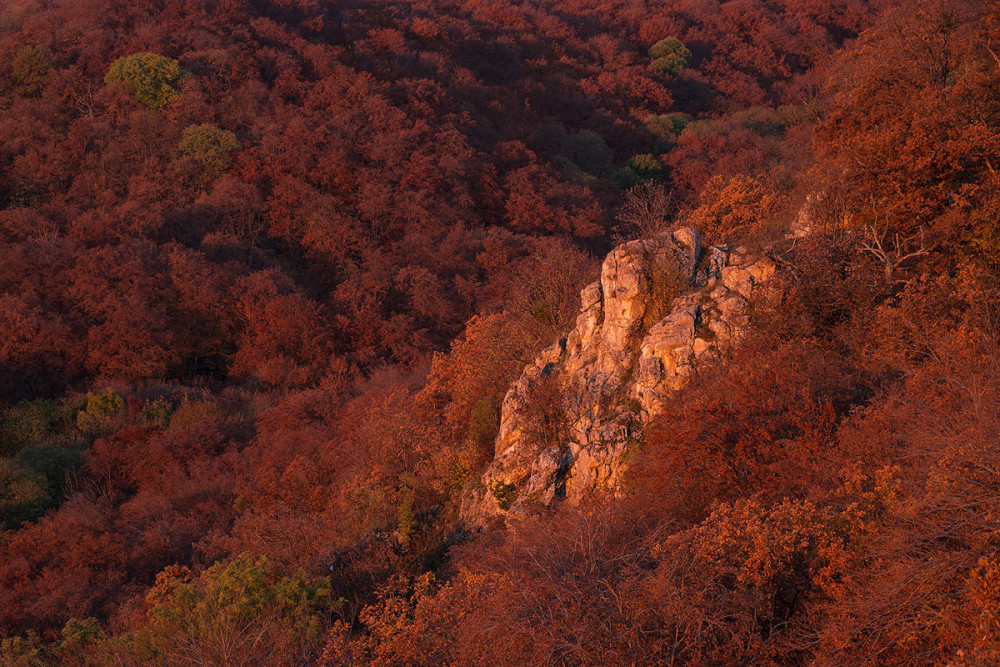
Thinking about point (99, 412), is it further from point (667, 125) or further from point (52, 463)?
point (667, 125)

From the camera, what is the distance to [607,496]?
11.7 m

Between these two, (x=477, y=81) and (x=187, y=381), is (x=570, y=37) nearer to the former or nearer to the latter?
(x=477, y=81)

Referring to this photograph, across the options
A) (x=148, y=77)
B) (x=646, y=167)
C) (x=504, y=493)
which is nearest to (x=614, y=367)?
(x=504, y=493)

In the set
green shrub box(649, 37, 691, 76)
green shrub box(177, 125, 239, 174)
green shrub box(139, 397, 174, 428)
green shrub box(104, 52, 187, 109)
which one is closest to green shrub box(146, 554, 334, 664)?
green shrub box(139, 397, 174, 428)

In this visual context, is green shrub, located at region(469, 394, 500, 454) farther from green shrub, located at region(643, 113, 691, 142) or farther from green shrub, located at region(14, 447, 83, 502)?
green shrub, located at region(643, 113, 691, 142)

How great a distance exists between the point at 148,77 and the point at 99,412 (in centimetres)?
2079

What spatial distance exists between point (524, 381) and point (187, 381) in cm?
1624

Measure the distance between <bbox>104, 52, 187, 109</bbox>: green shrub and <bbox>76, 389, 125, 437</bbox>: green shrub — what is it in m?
19.1

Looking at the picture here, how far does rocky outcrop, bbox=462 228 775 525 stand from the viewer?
1292 cm

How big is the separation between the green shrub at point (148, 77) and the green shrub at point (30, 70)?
2803mm

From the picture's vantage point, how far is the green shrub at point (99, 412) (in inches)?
890

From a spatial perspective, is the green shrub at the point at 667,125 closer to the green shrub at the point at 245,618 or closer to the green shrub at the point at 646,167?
the green shrub at the point at 646,167

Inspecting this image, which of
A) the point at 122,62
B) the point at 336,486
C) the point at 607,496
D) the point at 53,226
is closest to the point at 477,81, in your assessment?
the point at 122,62

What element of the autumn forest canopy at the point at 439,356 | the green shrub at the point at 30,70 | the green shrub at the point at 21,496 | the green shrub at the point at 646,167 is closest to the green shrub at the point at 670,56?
the autumn forest canopy at the point at 439,356
